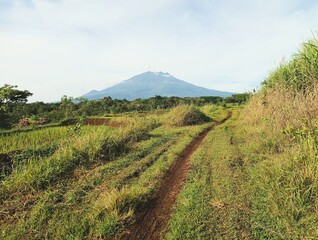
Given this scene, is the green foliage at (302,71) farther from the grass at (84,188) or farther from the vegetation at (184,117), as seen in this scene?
the vegetation at (184,117)

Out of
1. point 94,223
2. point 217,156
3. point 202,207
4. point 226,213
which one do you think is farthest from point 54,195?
point 217,156

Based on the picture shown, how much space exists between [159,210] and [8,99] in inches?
611

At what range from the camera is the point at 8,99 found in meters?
18.6

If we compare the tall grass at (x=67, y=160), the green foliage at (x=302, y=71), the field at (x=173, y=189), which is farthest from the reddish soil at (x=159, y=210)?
the green foliage at (x=302, y=71)

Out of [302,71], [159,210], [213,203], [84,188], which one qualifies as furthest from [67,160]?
Result: [302,71]

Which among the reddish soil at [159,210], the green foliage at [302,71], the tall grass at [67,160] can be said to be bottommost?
the reddish soil at [159,210]

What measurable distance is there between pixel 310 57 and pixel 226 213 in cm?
803

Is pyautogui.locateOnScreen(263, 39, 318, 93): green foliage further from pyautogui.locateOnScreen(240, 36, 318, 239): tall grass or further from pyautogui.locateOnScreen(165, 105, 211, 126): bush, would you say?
pyautogui.locateOnScreen(165, 105, 211, 126): bush

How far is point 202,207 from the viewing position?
6078mm

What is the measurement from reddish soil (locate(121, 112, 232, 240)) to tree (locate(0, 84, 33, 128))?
531cm

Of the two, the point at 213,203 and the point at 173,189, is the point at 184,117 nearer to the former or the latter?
the point at 173,189

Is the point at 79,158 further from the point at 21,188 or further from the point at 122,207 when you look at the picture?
the point at 122,207

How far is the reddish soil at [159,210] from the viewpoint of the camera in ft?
17.4

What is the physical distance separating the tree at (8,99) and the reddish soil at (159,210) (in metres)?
5.31
